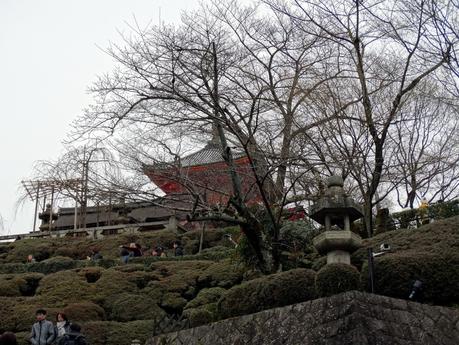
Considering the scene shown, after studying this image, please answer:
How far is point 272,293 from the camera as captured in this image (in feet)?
35.1

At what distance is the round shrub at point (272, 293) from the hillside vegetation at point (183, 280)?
0.05 ft

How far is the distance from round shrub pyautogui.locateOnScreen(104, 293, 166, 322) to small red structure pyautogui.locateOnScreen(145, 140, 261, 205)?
118 inches

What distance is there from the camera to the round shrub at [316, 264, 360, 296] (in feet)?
32.3

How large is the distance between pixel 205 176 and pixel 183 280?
3452 millimetres

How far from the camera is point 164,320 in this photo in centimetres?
1323

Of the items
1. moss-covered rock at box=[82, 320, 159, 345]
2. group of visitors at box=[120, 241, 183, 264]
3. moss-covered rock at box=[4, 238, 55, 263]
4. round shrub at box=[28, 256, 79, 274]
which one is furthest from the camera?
moss-covered rock at box=[4, 238, 55, 263]

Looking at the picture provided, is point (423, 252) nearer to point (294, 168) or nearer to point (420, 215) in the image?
point (294, 168)

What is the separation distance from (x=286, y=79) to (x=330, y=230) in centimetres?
562

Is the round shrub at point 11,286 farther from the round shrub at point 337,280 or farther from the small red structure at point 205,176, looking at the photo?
the round shrub at point 337,280

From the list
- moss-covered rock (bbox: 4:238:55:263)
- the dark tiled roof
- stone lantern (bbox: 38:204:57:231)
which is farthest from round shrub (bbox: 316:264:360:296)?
stone lantern (bbox: 38:204:57:231)

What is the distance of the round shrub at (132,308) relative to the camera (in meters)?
17.6

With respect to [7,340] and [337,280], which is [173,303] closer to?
[337,280]

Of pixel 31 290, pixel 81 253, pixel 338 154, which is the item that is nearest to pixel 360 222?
pixel 338 154

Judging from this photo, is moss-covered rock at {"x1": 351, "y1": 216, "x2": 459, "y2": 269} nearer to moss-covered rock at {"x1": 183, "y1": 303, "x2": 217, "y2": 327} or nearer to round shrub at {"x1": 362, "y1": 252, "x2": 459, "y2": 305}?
round shrub at {"x1": 362, "y1": 252, "x2": 459, "y2": 305}
